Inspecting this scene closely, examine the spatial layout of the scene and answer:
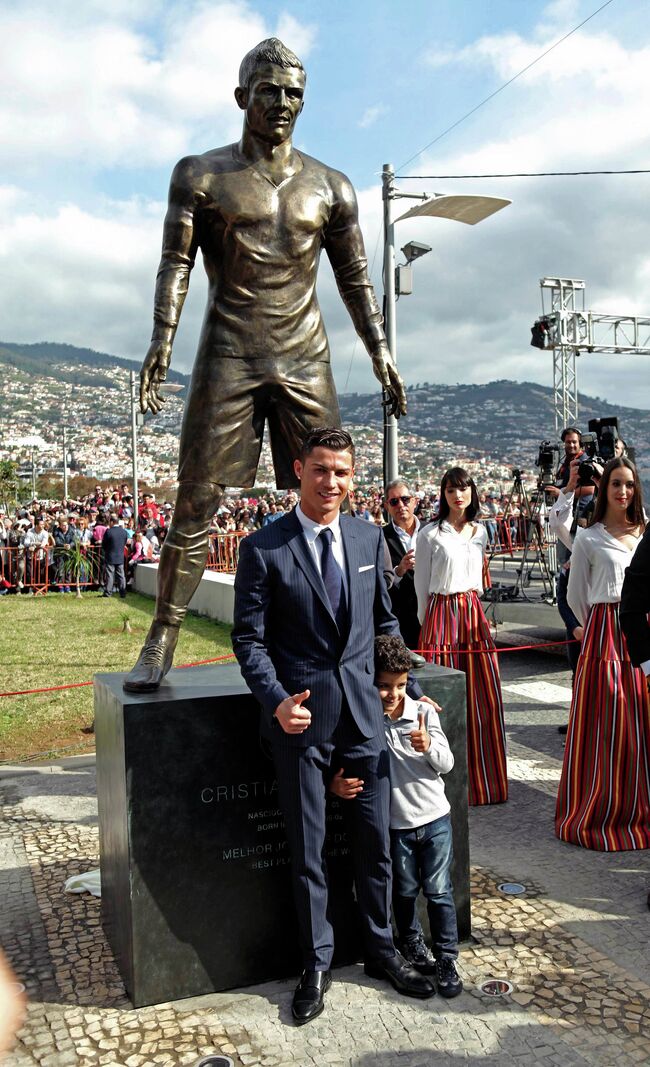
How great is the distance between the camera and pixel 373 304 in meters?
4.43

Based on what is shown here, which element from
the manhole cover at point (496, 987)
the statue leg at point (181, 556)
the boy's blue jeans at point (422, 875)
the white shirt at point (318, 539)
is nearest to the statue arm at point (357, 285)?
the statue leg at point (181, 556)

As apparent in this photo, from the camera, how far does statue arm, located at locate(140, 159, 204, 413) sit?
3852 mm

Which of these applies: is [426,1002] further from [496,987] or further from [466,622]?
[466,622]

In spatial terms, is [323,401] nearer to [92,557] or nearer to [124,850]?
[124,850]

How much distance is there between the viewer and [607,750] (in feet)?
15.7

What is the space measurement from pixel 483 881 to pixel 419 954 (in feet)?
3.16

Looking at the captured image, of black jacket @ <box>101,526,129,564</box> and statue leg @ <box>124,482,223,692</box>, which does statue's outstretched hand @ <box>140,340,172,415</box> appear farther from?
black jacket @ <box>101,526,129,564</box>

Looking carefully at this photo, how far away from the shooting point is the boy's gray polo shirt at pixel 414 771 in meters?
3.31

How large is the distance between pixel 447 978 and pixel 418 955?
0.56 ft

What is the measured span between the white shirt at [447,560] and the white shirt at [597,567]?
2.18 feet

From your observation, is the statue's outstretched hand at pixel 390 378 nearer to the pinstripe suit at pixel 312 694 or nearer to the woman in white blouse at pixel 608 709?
the woman in white blouse at pixel 608 709

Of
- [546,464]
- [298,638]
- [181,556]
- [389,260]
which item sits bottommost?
[298,638]

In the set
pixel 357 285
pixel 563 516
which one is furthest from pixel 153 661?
pixel 563 516

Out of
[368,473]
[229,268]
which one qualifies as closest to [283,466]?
[229,268]
